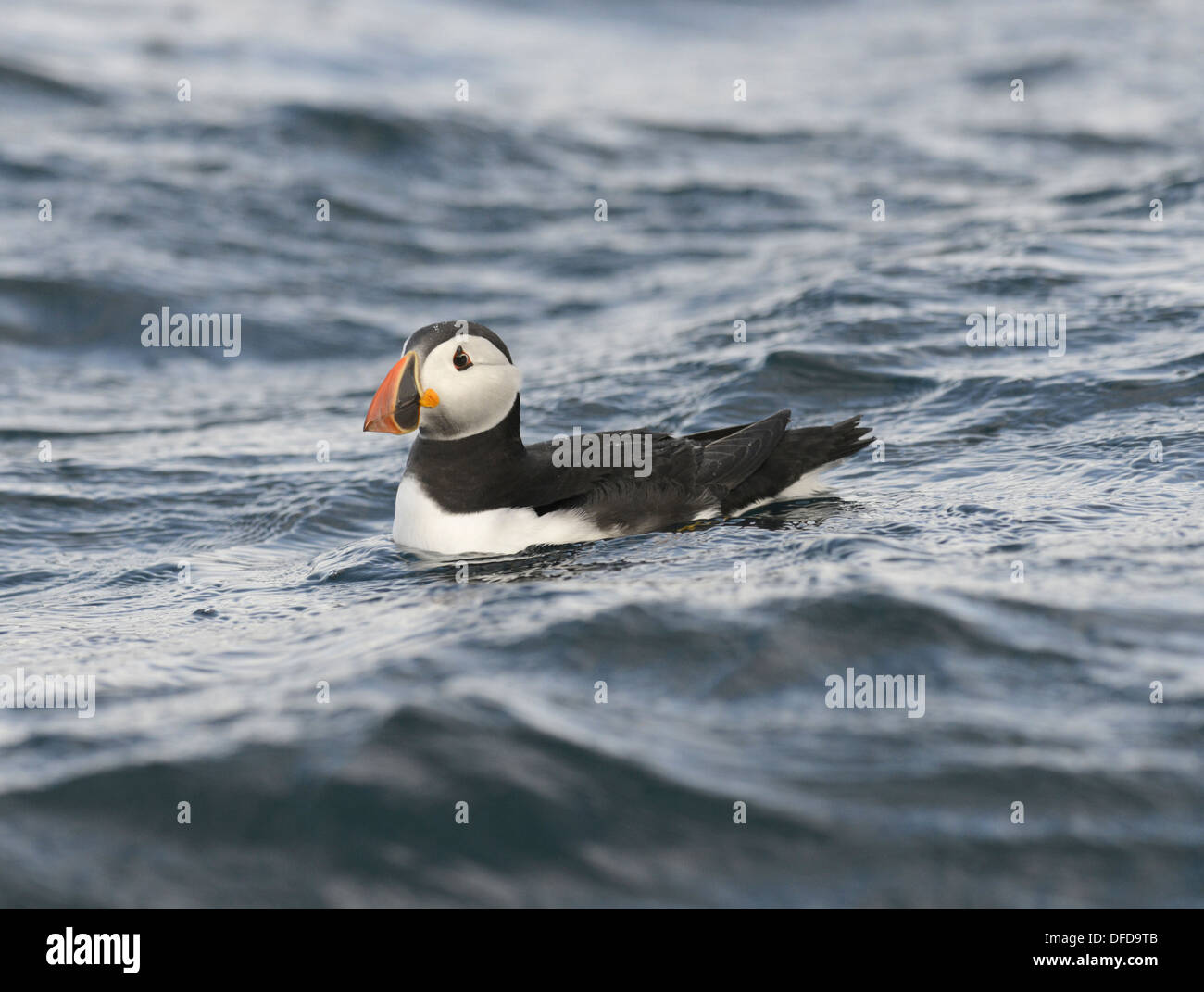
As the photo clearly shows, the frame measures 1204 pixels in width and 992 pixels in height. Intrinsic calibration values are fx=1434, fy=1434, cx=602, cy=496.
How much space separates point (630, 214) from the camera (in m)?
16.2

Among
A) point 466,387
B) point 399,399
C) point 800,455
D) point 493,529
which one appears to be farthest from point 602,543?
point 800,455

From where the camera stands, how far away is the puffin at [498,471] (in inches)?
246

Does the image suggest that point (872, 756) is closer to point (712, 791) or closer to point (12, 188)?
point (712, 791)

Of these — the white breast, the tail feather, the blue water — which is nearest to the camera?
the blue water

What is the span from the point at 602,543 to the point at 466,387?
0.92 metres

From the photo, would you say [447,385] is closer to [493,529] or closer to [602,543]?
[493,529]

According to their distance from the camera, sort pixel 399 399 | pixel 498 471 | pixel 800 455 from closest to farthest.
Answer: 1. pixel 399 399
2. pixel 498 471
3. pixel 800 455

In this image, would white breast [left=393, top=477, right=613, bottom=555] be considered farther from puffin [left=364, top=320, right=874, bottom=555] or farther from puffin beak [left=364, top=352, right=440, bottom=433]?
puffin beak [left=364, top=352, right=440, bottom=433]

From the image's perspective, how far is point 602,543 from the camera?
6.41m

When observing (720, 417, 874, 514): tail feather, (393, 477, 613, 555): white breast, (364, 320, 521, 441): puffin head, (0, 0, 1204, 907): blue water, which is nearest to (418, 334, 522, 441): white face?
(364, 320, 521, 441): puffin head

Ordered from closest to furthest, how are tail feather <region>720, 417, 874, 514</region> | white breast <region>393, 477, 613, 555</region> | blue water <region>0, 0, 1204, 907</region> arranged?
blue water <region>0, 0, 1204, 907</region>, white breast <region>393, 477, 613, 555</region>, tail feather <region>720, 417, 874, 514</region>

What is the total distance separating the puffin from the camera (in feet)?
20.5
